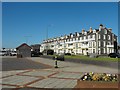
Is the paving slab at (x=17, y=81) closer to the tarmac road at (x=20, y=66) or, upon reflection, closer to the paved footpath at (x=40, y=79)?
the paved footpath at (x=40, y=79)

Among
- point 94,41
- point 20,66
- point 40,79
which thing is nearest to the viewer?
point 40,79

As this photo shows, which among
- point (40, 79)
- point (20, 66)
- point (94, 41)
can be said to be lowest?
point (20, 66)

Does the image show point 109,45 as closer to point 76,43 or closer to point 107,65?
point 76,43

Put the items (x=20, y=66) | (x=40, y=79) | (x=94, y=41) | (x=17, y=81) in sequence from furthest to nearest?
(x=94, y=41) < (x=20, y=66) < (x=40, y=79) < (x=17, y=81)

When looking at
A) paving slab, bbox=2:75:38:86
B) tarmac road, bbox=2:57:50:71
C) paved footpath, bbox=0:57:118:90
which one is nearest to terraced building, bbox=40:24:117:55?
tarmac road, bbox=2:57:50:71

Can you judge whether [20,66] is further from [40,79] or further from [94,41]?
[94,41]

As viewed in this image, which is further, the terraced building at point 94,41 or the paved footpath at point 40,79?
the terraced building at point 94,41

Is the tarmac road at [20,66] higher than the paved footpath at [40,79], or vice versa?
the paved footpath at [40,79]

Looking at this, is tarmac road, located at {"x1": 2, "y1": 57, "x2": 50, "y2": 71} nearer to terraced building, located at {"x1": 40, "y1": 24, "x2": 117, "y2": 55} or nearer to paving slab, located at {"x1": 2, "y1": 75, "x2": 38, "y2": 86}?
paving slab, located at {"x1": 2, "y1": 75, "x2": 38, "y2": 86}

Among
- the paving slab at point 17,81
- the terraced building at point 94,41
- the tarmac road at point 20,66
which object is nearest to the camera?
the paving slab at point 17,81

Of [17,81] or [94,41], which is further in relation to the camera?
[94,41]

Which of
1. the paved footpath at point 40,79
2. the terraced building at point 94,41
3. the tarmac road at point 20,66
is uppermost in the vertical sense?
the terraced building at point 94,41

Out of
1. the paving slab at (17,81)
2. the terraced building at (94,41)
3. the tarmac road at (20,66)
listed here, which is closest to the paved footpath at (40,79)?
the paving slab at (17,81)

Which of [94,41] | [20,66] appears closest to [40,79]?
[20,66]
